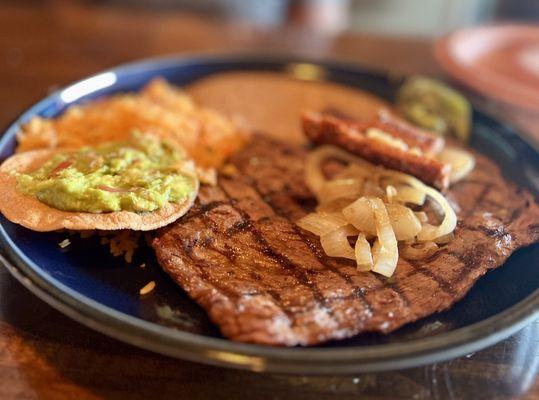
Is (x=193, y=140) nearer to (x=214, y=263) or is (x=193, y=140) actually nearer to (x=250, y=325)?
(x=214, y=263)

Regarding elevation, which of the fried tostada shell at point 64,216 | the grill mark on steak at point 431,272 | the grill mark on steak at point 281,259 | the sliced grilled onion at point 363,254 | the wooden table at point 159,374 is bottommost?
the wooden table at point 159,374

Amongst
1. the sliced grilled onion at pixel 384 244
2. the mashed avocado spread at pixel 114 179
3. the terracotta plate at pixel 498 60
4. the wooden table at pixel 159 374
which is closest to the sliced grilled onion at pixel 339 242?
the sliced grilled onion at pixel 384 244

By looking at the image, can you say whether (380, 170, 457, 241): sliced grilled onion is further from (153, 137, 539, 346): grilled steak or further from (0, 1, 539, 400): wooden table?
(0, 1, 539, 400): wooden table

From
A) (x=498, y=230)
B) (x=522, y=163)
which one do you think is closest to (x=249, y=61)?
(x=522, y=163)

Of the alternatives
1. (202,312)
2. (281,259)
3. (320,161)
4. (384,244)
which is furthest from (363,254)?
(320,161)

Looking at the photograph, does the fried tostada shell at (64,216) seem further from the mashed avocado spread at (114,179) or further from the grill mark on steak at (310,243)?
the grill mark on steak at (310,243)

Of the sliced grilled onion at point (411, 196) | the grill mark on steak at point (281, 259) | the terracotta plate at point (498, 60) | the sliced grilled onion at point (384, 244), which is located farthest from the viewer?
the terracotta plate at point (498, 60)

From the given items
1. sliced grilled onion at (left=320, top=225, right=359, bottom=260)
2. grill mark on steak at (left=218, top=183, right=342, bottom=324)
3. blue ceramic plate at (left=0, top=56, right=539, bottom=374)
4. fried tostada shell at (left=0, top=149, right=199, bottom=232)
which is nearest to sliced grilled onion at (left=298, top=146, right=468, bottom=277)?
sliced grilled onion at (left=320, top=225, right=359, bottom=260)
